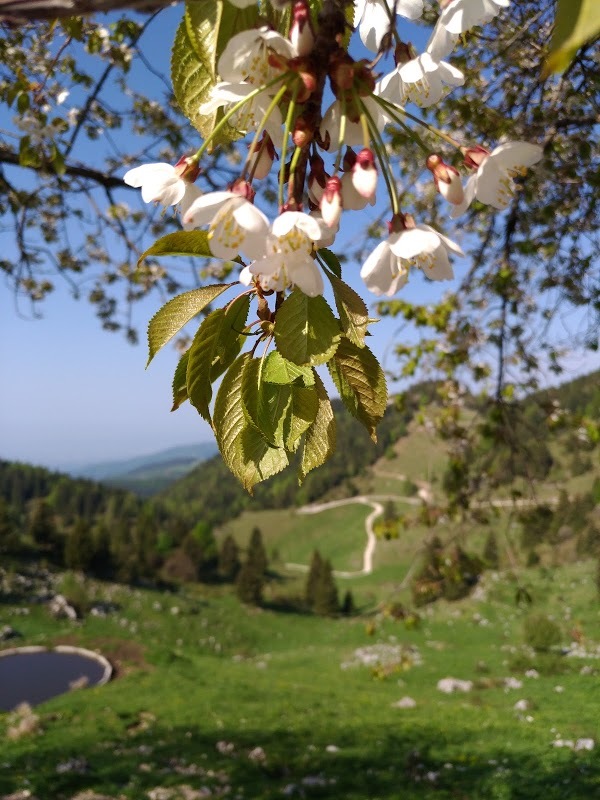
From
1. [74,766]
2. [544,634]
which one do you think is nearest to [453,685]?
[74,766]

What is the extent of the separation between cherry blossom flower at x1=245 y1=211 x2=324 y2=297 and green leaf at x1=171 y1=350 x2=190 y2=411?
0.64ft

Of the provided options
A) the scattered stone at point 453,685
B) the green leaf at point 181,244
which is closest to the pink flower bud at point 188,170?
the green leaf at point 181,244

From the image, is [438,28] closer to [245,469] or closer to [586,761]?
[245,469]

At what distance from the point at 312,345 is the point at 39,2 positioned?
36 cm

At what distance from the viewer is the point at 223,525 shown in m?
88.2

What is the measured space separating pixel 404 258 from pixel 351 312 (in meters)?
0.13

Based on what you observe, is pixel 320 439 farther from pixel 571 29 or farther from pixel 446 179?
pixel 571 29

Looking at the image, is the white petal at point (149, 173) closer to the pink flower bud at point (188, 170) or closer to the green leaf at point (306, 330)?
the pink flower bud at point (188, 170)

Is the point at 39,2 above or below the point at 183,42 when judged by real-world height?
below

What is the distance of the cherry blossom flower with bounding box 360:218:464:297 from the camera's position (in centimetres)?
71

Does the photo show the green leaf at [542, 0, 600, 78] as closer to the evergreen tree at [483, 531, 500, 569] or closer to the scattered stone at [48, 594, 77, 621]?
the evergreen tree at [483, 531, 500, 569]

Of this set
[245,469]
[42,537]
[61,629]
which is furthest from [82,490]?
[245,469]

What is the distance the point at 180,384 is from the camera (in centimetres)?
77

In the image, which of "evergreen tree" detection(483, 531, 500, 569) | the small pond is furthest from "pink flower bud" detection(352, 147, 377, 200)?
the small pond
